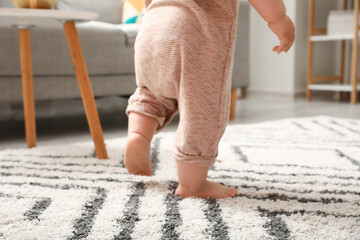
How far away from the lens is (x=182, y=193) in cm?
73

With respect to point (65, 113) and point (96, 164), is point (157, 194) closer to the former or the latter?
point (96, 164)

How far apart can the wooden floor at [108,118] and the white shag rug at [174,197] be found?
1.06ft

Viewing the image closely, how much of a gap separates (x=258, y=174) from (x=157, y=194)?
0.82 feet

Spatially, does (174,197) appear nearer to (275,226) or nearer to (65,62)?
(275,226)

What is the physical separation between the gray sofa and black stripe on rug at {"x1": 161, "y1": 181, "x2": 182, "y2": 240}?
2.92ft

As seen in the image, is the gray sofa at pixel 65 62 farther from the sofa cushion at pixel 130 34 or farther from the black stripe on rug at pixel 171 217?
the black stripe on rug at pixel 171 217

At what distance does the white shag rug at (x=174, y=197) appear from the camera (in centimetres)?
58

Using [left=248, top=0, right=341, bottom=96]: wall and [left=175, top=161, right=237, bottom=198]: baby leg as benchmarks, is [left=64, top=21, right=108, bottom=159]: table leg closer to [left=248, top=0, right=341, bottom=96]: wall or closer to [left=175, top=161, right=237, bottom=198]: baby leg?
[left=175, top=161, right=237, bottom=198]: baby leg

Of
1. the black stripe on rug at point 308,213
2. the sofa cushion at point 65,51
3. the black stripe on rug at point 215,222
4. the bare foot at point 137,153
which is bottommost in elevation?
the black stripe on rug at point 308,213

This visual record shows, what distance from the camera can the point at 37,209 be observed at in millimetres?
666

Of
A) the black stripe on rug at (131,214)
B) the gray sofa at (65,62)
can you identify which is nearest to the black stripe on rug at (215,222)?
the black stripe on rug at (131,214)

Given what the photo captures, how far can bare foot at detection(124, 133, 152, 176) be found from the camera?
0.73 meters

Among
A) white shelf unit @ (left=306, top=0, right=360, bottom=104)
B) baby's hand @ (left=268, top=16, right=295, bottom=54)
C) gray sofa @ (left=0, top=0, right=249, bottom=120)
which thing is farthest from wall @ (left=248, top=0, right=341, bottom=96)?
baby's hand @ (left=268, top=16, right=295, bottom=54)

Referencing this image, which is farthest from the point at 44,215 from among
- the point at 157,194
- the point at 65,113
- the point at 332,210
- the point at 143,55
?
the point at 65,113
